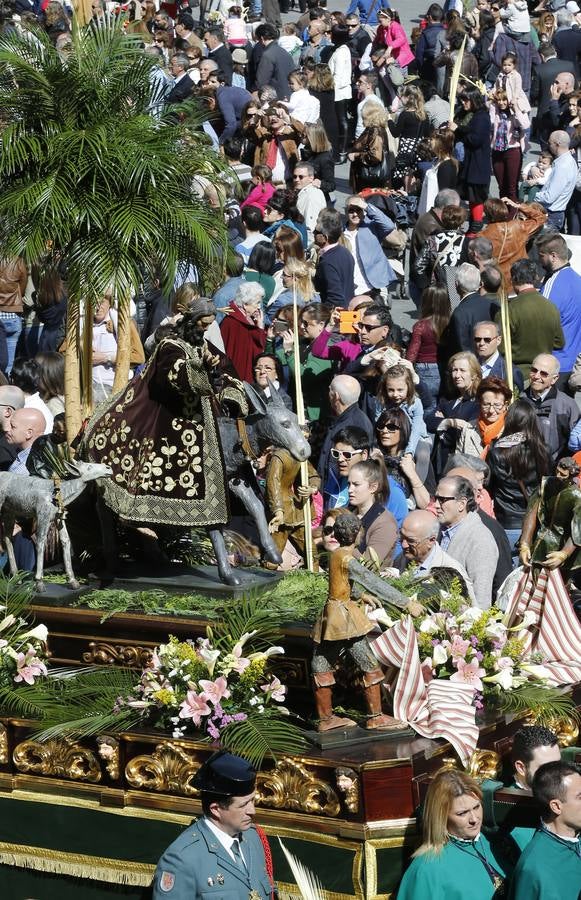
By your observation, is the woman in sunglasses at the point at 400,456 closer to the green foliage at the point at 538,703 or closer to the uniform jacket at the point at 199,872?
the green foliage at the point at 538,703

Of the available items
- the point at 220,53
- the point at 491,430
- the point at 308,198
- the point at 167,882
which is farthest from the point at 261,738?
the point at 220,53

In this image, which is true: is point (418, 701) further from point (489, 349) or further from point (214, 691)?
point (489, 349)

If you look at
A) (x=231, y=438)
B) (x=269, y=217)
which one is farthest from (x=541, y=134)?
(x=231, y=438)

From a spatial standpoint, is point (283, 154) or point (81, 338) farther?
point (283, 154)

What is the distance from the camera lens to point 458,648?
333 inches

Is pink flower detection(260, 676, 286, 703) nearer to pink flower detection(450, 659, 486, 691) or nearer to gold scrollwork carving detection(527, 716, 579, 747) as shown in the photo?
pink flower detection(450, 659, 486, 691)

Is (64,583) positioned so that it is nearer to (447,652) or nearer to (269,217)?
(447,652)

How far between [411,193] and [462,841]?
1149 centimetres

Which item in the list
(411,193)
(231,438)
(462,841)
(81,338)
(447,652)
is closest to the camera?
(462,841)

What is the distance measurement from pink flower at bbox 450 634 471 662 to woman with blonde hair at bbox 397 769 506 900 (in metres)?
1.14

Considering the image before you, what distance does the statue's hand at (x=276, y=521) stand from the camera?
373 inches

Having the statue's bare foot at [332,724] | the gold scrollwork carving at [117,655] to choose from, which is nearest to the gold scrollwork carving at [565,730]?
the statue's bare foot at [332,724]

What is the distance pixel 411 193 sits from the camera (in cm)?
1802

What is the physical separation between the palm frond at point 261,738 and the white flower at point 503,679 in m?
1.02
